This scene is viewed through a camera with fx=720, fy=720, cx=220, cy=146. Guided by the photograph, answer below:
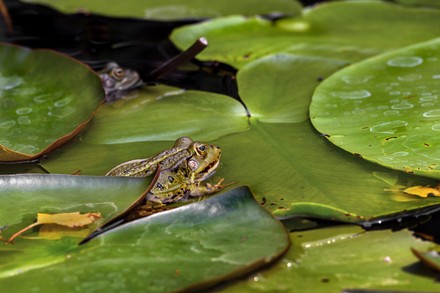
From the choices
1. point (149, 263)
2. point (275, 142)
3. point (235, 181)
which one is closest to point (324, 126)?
point (275, 142)

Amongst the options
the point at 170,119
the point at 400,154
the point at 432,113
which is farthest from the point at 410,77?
the point at 170,119

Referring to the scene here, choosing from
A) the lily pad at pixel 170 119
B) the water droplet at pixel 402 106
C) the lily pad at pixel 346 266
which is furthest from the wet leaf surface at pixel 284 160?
the water droplet at pixel 402 106

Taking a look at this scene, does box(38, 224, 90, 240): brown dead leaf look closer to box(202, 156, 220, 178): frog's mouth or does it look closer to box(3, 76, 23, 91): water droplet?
box(202, 156, 220, 178): frog's mouth

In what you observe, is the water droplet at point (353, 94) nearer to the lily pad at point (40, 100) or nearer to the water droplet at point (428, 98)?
the water droplet at point (428, 98)

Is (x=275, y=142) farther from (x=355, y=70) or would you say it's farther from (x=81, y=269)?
(x=81, y=269)

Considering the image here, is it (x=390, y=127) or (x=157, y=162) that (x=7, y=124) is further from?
(x=390, y=127)
